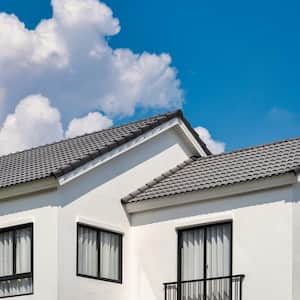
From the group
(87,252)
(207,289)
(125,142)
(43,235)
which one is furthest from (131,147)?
(207,289)

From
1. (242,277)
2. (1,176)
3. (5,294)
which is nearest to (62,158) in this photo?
(1,176)

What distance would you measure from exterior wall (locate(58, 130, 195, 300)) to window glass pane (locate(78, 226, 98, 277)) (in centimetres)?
26

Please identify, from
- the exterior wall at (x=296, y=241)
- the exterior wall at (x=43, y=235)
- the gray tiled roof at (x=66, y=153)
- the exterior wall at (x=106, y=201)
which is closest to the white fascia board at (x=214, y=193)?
the exterior wall at (x=296, y=241)

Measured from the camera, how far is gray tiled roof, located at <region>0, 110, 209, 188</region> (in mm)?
24719

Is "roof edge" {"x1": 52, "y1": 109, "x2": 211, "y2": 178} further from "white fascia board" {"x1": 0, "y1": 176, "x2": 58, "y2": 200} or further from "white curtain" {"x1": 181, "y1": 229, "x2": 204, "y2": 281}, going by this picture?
"white curtain" {"x1": 181, "y1": 229, "x2": 204, "y2": 281}

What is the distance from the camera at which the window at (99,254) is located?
24375 mm

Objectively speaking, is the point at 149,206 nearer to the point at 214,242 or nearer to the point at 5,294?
the point at 214,242

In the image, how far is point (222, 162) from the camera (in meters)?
26.0

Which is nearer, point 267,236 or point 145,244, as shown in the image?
point 267,236

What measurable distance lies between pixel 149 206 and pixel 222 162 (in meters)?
2.46

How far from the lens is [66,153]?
26.9 m

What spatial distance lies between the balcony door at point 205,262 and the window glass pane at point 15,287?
3986 millimetres

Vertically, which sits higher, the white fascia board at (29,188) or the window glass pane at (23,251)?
the white fascia board at (29,188)

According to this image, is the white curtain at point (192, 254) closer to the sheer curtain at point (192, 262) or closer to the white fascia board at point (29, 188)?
the sheer curtain at point (192, 262)
